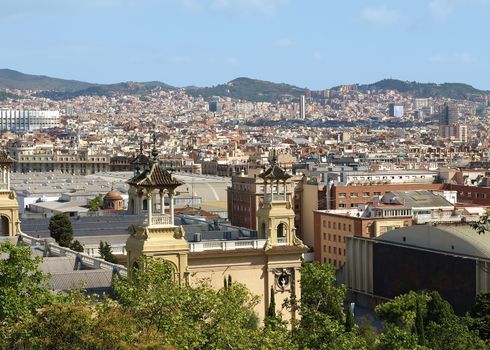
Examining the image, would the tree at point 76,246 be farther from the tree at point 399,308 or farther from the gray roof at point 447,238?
the gray roof at point 447,238

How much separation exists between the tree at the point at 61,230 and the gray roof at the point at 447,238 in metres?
17.0

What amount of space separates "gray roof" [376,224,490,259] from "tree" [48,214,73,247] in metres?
17.0

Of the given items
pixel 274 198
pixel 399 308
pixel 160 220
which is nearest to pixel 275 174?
pixel 274 198

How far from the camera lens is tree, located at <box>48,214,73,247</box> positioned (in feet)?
158

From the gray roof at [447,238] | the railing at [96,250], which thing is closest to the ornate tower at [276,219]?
the railing at [96,250]

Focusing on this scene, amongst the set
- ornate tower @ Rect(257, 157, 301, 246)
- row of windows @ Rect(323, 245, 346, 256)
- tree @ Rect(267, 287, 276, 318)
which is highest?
ornate tower @ Rect(257, 157, 301, 246)

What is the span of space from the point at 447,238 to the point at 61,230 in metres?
17.9

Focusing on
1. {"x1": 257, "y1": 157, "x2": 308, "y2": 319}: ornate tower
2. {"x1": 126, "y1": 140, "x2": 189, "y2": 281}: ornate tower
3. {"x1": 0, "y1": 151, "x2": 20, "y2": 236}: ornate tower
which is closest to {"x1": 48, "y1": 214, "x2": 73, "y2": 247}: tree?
{"x1": 0, "y1": 151, "x2": 20, "y2": 236}: ornate tower

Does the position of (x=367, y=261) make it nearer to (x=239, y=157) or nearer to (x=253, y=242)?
(x=253, y=242)

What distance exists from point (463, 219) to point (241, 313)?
134 feet

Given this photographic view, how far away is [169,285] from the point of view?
86.4ft

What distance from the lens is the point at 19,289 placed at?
2781 cm

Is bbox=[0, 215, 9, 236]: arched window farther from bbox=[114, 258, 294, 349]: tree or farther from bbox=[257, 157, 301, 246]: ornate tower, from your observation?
bbox=[114, 258, 294, 349]: tree

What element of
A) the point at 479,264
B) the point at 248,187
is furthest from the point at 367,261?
the point at 248,187
